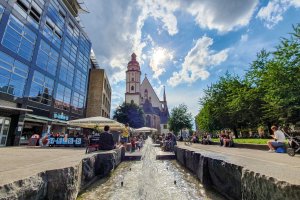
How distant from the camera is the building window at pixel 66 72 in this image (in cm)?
2848

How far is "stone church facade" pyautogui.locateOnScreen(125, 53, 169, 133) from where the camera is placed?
266 feet

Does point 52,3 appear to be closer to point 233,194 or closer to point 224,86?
point 224,86

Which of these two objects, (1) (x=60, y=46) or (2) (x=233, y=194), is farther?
(1) (x=60, y=46)

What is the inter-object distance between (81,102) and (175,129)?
20153mm

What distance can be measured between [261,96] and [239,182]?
861 inches

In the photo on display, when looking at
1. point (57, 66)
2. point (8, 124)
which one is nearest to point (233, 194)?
point (8, 124)

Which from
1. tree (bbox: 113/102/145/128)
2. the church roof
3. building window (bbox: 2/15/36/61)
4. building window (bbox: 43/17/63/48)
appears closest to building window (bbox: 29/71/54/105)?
building window (bbox: 2/15/36/61)

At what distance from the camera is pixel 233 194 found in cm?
443

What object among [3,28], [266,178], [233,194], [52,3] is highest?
[52,3]

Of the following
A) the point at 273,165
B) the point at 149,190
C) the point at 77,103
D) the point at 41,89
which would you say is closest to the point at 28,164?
the point at 149,190

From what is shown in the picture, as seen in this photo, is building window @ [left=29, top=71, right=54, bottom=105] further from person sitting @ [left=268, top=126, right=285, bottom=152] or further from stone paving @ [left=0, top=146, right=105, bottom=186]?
person sitting @ [left=268, top=126, right=285, bottom=152]

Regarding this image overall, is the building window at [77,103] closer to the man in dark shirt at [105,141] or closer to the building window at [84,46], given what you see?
the building window at [84,46]

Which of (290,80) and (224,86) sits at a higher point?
(224,86)

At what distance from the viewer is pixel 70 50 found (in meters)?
31.2
